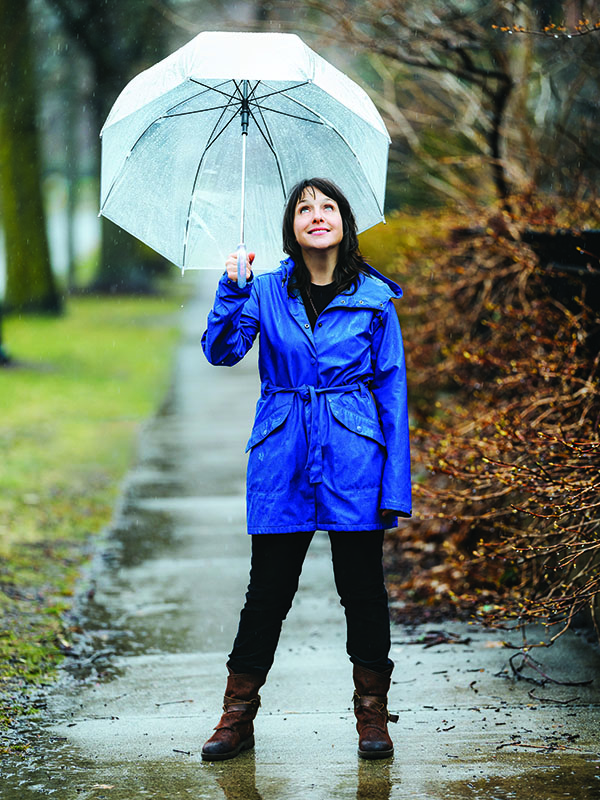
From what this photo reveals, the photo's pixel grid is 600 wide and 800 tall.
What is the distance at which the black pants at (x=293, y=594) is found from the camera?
3.60 meters

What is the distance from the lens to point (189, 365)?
15969mm

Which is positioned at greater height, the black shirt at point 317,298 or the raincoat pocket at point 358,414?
the black shirt at point 317,298

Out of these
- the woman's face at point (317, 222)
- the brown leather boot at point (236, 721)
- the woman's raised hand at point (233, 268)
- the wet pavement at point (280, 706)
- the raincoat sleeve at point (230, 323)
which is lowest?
the wet pavement at point (280, 706)

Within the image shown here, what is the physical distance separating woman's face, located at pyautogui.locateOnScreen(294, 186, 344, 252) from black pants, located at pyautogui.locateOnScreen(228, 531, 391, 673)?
1.00 meters

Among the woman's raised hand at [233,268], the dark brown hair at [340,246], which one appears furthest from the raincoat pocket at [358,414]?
the woman's raised hand at [233,268]

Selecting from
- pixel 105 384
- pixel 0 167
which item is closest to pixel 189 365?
pixel 105 384

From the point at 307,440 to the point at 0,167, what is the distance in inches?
755

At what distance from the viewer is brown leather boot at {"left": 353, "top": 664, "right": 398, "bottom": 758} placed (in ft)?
11.5

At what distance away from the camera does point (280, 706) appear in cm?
414

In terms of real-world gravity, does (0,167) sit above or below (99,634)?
above

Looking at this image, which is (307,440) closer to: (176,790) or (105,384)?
(176,790)

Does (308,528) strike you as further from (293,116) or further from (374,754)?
(293,116)

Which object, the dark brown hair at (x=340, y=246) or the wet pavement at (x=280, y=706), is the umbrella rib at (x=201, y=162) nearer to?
the dark brown hair at (x=340, y=246)

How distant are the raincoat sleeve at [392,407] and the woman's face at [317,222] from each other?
306 mm
